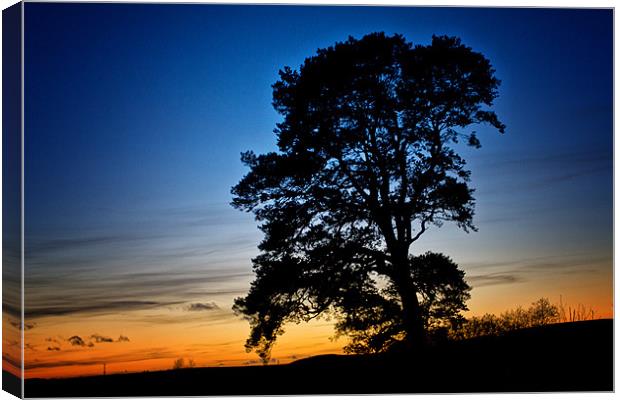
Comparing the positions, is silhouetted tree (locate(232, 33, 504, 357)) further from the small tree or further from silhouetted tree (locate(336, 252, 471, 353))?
the small tree

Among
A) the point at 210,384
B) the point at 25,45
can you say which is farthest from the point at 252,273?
the point at 25,45

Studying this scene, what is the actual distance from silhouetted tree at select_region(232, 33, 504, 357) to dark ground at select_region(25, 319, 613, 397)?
619mm

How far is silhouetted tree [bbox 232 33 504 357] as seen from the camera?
498 inches

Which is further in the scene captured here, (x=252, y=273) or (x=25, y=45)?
(x=252, y=273)

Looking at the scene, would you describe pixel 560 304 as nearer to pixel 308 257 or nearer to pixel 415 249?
pixel 415 249

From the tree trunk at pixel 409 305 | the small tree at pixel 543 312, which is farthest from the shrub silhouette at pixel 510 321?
the tree trunk at pixel 409 305

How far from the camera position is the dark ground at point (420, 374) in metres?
11.7

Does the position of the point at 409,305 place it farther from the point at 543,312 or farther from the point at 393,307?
the point at 543,312

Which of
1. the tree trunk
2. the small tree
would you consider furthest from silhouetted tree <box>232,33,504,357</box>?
the small tree

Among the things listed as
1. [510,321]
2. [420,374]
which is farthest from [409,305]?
[510,321]

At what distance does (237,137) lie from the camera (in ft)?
41.7

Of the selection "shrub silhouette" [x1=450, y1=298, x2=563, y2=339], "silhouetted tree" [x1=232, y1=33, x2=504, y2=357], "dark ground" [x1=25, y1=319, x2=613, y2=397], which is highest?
"silhouetted tree" [x1=232, y1=33, x2=504, y2=357]

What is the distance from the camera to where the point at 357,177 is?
503 inches

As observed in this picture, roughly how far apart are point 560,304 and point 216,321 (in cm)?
458
